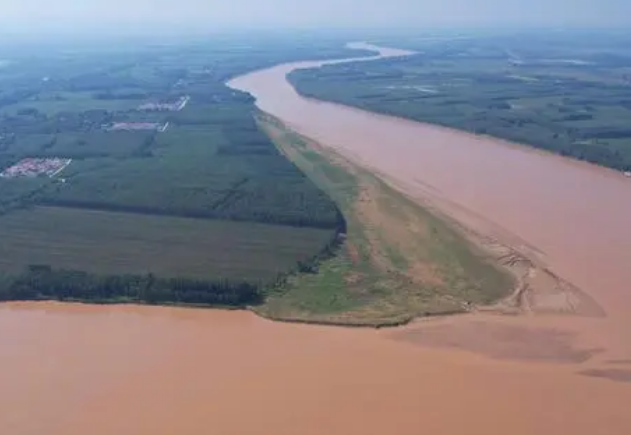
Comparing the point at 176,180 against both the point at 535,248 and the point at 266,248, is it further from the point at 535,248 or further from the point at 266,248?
the point at 535,248

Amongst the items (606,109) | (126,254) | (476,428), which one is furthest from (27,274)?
(606,109)

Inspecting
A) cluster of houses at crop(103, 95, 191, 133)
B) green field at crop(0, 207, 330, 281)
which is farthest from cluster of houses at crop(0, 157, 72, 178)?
cluster of houses at crop(103, 95, 191, 133)

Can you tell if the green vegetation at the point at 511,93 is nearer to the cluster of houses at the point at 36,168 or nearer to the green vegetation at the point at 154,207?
the green vegetation at the point at 154,207

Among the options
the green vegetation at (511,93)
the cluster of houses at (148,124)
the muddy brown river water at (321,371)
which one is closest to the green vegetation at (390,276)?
the muddy brown river water at (321,371)

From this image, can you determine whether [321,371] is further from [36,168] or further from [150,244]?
[36,168]

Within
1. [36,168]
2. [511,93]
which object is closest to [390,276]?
[36,168]

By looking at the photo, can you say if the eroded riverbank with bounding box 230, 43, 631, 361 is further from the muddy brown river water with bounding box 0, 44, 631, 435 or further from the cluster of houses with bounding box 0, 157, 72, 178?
the cluster of houses with bounding box 0, 157, 72, 178
